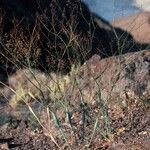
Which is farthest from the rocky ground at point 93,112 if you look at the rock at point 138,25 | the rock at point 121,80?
the rock at point 138,25

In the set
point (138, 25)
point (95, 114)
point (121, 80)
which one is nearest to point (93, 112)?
point (95, 114)

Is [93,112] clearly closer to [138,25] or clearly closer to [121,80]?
[121,80]

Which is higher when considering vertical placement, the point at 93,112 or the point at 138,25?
the point at 138,25

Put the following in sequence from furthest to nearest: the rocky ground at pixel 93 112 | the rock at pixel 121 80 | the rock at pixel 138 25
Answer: the rock at pixel 138 25, the rock at pixel 121 80, the rocky ground at pixel 93 112

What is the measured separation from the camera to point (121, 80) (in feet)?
40.4

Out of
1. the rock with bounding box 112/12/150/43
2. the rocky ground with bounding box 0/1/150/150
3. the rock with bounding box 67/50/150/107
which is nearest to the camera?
the rocky ground with bounding box 0/1/150/150

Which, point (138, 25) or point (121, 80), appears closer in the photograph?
point (121, 80)

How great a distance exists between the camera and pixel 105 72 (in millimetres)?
12766

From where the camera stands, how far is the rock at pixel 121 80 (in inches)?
477

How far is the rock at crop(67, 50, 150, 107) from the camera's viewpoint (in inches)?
477

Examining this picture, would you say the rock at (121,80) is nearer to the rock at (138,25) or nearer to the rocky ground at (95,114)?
the rocky ground at (95,114)

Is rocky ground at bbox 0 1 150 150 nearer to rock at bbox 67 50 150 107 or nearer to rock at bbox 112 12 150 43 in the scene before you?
rock at bbox 67 50 150 107

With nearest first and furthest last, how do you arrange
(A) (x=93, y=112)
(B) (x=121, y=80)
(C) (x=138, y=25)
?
(A) (x=93, y=112) → (B) (x=121, y=80) → (C) (x=138, y=25)

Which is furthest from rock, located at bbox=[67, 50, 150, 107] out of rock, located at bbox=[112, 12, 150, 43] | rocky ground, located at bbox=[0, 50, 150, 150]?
rock, located at bbox=[112, 12, 150, 43]
